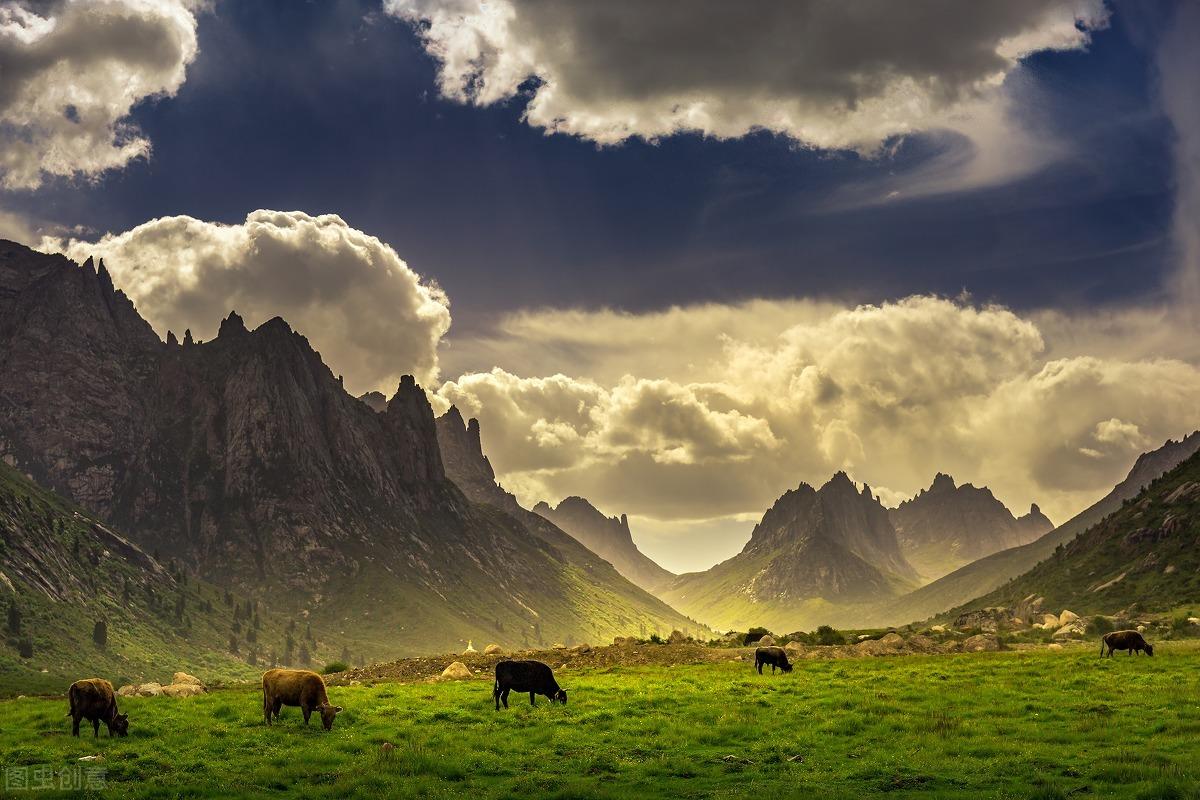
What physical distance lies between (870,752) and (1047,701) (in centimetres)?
1344

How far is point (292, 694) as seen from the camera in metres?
34.6

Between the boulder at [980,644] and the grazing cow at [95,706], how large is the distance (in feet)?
201

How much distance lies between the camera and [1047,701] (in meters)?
36.7

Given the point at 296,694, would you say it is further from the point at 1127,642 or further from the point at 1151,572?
the point at 1151,572

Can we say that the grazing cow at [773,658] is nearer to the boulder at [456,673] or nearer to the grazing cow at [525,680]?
the grazing cow at [525,680]

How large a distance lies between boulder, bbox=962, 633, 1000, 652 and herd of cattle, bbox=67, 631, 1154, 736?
143 feet

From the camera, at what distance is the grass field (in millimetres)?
24188

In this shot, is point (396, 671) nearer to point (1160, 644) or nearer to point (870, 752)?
point (870, 752)

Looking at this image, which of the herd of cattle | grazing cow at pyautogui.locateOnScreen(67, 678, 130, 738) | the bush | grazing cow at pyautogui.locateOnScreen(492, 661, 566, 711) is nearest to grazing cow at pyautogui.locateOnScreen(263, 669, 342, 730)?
the herd of cattle

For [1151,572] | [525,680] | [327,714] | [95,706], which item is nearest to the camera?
[95,706]

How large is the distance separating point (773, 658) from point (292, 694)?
3177 cm

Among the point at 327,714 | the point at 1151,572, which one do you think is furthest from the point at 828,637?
the point at 1151,572

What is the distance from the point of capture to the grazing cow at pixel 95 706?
31.9 m

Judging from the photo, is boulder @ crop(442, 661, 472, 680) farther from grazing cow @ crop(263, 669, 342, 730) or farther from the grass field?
grazing cow @ crop(263, 669, 342, 730)
